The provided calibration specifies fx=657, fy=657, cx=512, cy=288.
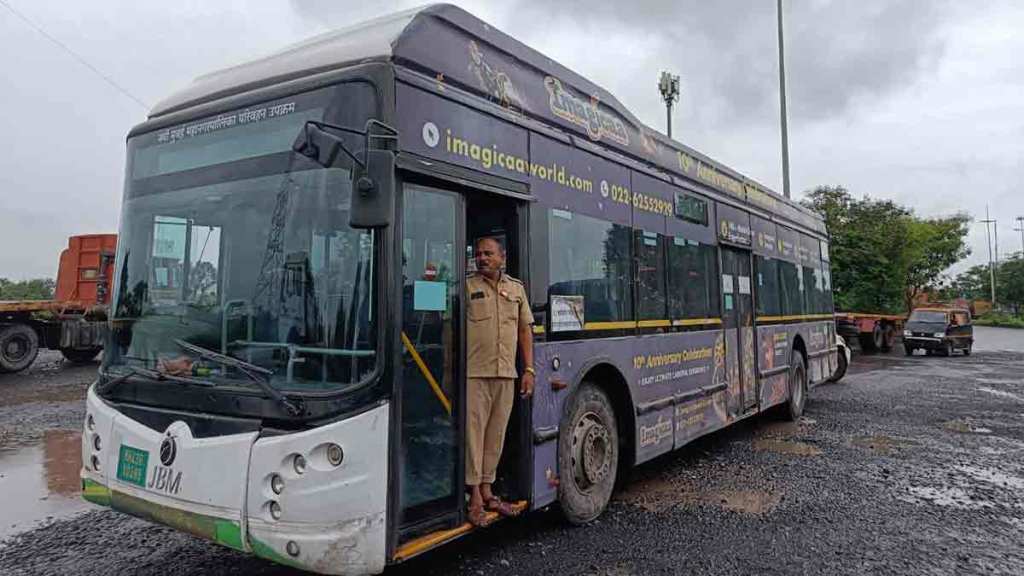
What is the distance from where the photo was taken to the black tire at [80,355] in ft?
50.3

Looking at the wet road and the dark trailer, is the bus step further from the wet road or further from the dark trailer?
the wet road

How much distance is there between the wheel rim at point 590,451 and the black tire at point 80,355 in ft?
47.6

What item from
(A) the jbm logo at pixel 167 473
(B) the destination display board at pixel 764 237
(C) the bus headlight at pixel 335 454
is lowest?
(A) the jbm logo at pixel 167 473

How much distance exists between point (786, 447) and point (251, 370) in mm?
6557

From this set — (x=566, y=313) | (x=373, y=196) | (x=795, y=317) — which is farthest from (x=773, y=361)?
(x=373, y=196)

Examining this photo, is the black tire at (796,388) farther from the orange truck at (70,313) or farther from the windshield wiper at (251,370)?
the orange truck at (70,313)

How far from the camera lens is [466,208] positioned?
3.98 metres

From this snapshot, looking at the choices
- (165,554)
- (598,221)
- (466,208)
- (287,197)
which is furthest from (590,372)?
(165,554)

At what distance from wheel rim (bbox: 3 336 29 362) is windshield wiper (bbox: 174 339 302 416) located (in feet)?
43.8

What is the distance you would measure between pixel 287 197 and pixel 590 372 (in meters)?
2.59

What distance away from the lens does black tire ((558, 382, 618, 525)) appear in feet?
15.0

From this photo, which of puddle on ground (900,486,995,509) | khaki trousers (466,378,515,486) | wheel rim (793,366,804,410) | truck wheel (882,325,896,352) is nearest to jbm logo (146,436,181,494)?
khaki trousers (466,378,515,486)

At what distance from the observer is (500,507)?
154 inches

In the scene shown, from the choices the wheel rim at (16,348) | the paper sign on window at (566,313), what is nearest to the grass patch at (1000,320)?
the paper sign on window at (566,313)
